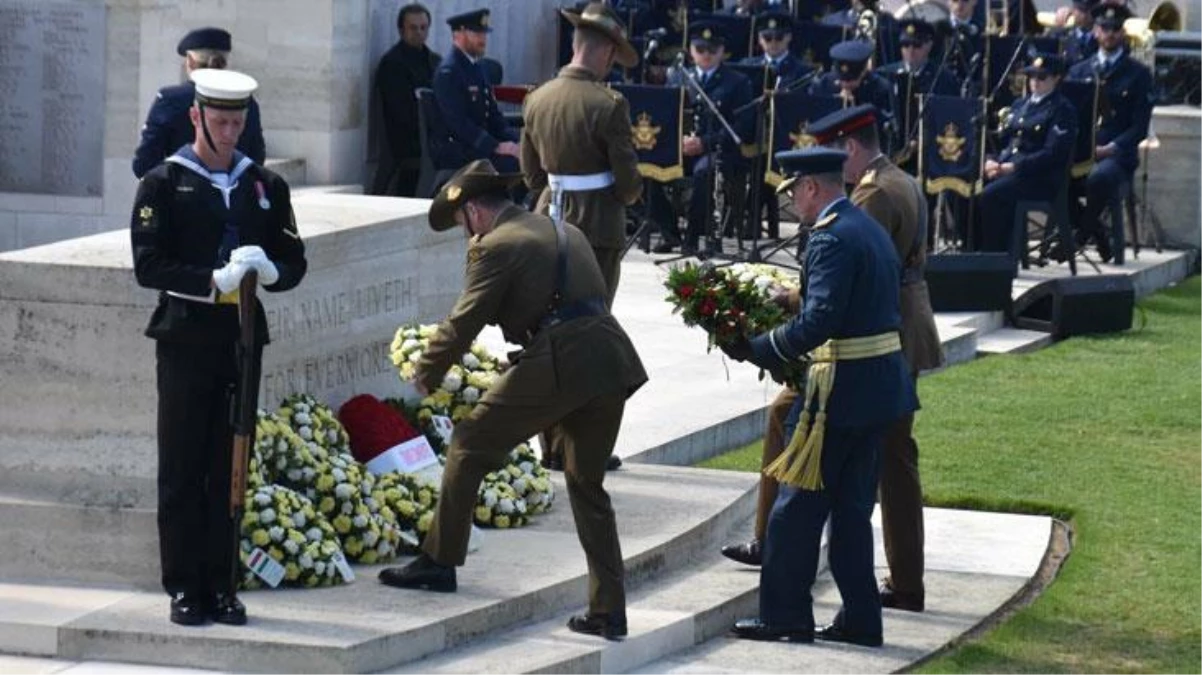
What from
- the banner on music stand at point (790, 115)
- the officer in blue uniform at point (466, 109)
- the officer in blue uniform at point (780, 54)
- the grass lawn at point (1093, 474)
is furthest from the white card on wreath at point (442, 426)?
the officer in blue uniform at point (780, 54)

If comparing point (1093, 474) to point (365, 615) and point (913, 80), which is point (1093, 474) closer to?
point (365, 615)

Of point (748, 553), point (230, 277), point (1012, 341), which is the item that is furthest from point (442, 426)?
point (1012, 341)

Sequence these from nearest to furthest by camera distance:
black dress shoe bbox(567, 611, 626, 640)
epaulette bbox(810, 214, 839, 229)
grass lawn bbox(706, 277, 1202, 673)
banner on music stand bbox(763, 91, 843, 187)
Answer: black dress shoe bbox(567, 611, 626, 640) → epaulette bbox(810, 214, 839, 229) → grass lawn bbox(706, 277, 1202, 673) → banner on music stand bbox(763, 91, 843, 187)

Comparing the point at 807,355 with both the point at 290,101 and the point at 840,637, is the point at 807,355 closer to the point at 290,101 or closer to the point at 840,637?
the point at 840,637

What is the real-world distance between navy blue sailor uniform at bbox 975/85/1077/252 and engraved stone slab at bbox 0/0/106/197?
658 centimetres

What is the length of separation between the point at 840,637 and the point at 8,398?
3.24 meters

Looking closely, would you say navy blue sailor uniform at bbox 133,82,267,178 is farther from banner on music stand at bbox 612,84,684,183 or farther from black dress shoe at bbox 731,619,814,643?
banner on music stand at bbox 612,84,684,183

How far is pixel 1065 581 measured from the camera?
12.5 meters

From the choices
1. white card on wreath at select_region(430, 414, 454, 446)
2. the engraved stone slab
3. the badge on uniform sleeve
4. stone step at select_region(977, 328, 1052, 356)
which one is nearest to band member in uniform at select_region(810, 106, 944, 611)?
white card on wreath at select_region(430, 414, 454, 446)

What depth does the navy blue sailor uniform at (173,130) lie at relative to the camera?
45.2 ft

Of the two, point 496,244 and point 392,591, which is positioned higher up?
point 496,244

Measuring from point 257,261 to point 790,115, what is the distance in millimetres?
11950

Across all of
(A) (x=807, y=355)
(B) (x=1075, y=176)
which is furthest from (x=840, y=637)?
(B) (x=1075, y=176)

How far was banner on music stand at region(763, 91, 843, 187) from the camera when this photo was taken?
70.4ft
